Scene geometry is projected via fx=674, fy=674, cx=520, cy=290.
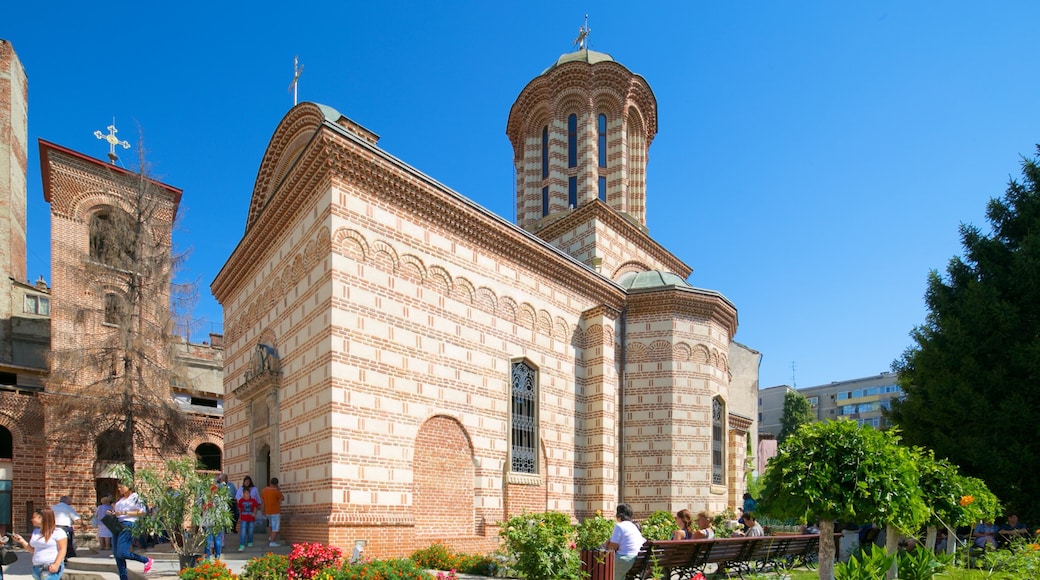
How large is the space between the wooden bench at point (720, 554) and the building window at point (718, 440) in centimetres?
474

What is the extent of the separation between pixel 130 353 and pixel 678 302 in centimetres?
1550

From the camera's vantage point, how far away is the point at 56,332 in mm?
22250

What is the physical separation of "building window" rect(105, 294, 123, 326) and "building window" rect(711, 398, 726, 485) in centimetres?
1678

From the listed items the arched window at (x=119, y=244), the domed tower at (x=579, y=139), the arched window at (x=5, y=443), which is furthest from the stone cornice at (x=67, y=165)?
the domed tower at (x=579, y=139)

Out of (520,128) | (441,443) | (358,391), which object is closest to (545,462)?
(441,443)

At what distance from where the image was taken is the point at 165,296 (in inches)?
794

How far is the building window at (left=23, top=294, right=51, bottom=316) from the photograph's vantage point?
86.5 ft

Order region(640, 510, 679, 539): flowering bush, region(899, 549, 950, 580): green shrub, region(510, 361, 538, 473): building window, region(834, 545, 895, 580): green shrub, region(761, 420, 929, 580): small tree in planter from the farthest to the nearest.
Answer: region(510, 361, 538, 473): building window
region(640, 510, 679, 539): flowering bush
region(899, 549, 950, 580): green shrub
region(761, 420, 929, 580): small tree in planter
region(834, 545, 895, 580): green shrub

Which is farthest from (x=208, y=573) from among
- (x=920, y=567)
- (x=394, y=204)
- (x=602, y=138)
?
(x=602, y=138)

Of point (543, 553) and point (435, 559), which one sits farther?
point (435, 559)

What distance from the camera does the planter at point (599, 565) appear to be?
8867 mm

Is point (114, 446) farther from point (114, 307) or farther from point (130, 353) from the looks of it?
point (114, 307)

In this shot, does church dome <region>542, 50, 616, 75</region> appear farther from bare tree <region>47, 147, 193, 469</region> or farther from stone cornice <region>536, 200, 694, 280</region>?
bare tree <region>47, 147, 193, 469</region>

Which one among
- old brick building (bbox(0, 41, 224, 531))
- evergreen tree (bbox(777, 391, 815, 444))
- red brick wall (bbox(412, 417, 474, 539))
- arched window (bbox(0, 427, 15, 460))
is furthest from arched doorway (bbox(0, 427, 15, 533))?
evergreen tree (bbox(777, 391, 815, 444))
